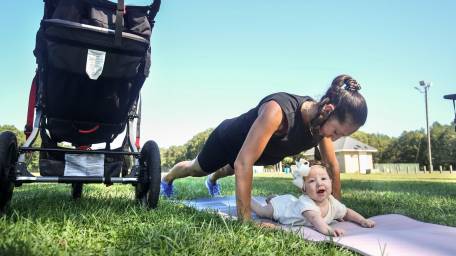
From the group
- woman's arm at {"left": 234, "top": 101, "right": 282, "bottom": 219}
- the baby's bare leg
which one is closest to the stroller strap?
woman's arm at {"left": 234, "top": 101, "right": 282, "bottom": 219}

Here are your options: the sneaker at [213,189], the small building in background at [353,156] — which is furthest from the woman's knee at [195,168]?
the small building in background at [353,156]

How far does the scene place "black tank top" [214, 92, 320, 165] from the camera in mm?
3039

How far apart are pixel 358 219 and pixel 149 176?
156 cm

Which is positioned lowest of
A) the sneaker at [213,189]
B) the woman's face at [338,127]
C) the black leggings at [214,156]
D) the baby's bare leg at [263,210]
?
the baby's bare leg at [263,210]

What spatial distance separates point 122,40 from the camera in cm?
278

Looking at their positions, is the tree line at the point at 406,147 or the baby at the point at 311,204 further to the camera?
the tree line at the point at 406,147

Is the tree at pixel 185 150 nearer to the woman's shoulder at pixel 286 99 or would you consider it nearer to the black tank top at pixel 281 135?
the black tank top at pixel 281 135

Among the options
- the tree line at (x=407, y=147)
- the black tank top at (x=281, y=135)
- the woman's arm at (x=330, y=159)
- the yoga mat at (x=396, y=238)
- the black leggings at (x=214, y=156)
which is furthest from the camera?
the tree line at (x=407, y=147)

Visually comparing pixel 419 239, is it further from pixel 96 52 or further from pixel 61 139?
pixel 61 139

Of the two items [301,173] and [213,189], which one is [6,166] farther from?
[213,189]

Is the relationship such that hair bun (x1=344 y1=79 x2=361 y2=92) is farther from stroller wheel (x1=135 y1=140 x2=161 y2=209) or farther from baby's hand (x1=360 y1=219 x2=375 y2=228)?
stroller wheel (x1=135 y1=140 x2=161 y2=209)

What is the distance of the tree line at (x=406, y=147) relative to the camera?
56.6m

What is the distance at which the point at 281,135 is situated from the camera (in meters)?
3.17

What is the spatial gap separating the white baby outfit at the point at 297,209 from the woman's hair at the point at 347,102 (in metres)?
0.60
